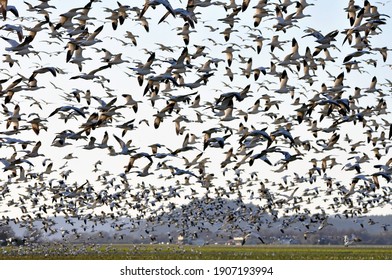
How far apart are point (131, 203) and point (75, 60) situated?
19877 millimetres

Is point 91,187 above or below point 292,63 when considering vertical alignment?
below

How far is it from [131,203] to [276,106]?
15.9 metres

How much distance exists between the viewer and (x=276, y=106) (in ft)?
147

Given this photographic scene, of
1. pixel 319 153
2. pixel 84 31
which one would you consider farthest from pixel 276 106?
pixel 84 31

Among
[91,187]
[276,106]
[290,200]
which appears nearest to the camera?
[276,106]

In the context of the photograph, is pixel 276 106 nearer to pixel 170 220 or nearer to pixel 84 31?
pixel 84 31

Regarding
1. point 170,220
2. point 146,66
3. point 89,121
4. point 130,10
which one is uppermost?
point 130,10

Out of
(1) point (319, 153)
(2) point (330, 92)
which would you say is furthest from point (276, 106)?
(2) point (330, 92)

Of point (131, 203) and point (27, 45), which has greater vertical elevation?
point (27, 45)

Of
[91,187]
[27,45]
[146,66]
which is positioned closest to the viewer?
[27,45]

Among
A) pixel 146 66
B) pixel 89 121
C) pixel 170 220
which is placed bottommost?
pixel 170 220

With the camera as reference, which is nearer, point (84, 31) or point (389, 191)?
point (84, 31)

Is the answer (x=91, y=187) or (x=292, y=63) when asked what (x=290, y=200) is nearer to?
(x=91, y=187)

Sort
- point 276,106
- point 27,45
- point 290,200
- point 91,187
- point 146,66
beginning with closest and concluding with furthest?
point 27,45 → point 146,66 → point 276,106 → point 91,187 → point 290,200
